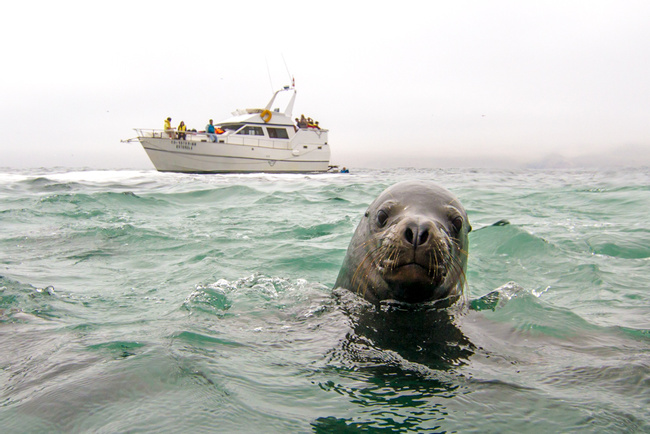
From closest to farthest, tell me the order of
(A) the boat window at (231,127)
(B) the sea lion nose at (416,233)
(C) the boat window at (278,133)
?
(B) the sea lion nose at (416,233), (A) the boat window at (231,127), (C) the boat window at (278,133)

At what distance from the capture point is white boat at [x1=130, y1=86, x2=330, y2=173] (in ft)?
74.5

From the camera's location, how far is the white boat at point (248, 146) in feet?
74.5

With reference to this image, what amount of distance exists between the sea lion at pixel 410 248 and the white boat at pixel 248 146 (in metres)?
20.9

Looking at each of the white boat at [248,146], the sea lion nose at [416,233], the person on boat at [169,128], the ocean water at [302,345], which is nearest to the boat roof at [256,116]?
the white boat at [248,146]

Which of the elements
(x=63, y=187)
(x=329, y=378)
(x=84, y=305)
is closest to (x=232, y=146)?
(x=63, y=187)

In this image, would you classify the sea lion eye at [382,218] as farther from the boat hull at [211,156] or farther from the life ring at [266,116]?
the life ring at [266,116]

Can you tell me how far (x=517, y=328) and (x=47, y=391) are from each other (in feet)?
7.30

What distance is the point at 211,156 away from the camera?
23.1m

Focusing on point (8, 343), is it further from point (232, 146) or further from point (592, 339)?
point (232, 146)

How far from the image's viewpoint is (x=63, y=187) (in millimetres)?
12586

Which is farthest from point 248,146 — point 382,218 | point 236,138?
point 382,218

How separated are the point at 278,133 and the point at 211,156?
171 inches

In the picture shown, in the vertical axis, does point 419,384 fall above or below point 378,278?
below

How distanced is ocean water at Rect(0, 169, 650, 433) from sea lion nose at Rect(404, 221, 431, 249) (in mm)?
478
